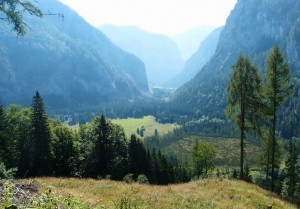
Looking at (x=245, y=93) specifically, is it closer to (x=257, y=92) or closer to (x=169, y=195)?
(x=257, y=92)

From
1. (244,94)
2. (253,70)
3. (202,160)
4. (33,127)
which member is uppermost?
(253,70)

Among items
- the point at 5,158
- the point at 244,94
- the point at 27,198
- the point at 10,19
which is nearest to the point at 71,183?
the point at 10,19

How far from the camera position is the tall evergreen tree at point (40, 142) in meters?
52.8

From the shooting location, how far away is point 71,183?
79.7 ft

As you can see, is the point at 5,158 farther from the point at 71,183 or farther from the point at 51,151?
the point at 71,183

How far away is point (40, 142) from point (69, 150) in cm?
931

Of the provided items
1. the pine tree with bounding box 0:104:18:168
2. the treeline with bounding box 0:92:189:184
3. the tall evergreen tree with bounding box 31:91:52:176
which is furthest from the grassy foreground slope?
the tall evergreen tree with bounding box 31:91:52:176

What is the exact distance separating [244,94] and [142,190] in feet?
60.9

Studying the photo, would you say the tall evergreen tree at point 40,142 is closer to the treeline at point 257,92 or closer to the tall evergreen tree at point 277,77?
the treeline at point 257,92

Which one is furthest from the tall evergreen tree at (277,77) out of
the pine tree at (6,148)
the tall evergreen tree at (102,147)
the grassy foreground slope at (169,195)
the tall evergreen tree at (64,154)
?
the tall evergreen tree at (102,147)

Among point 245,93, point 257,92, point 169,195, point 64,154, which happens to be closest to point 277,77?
point 257,92

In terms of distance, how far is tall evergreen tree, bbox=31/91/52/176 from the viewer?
52.8 m

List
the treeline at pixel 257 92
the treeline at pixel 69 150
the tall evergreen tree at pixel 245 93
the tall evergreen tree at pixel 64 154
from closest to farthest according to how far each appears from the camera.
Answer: the treeline at pixel 257 92 → the tall evergreen tree at pixel 245 93 → the treeline at pixel 69 150 → the tall evergreen tree at pixel 64 154

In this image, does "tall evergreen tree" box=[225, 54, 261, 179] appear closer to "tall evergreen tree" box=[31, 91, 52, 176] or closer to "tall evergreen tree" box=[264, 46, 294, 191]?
"tall evergreen tree" box=[264, 46, 294, 191]
